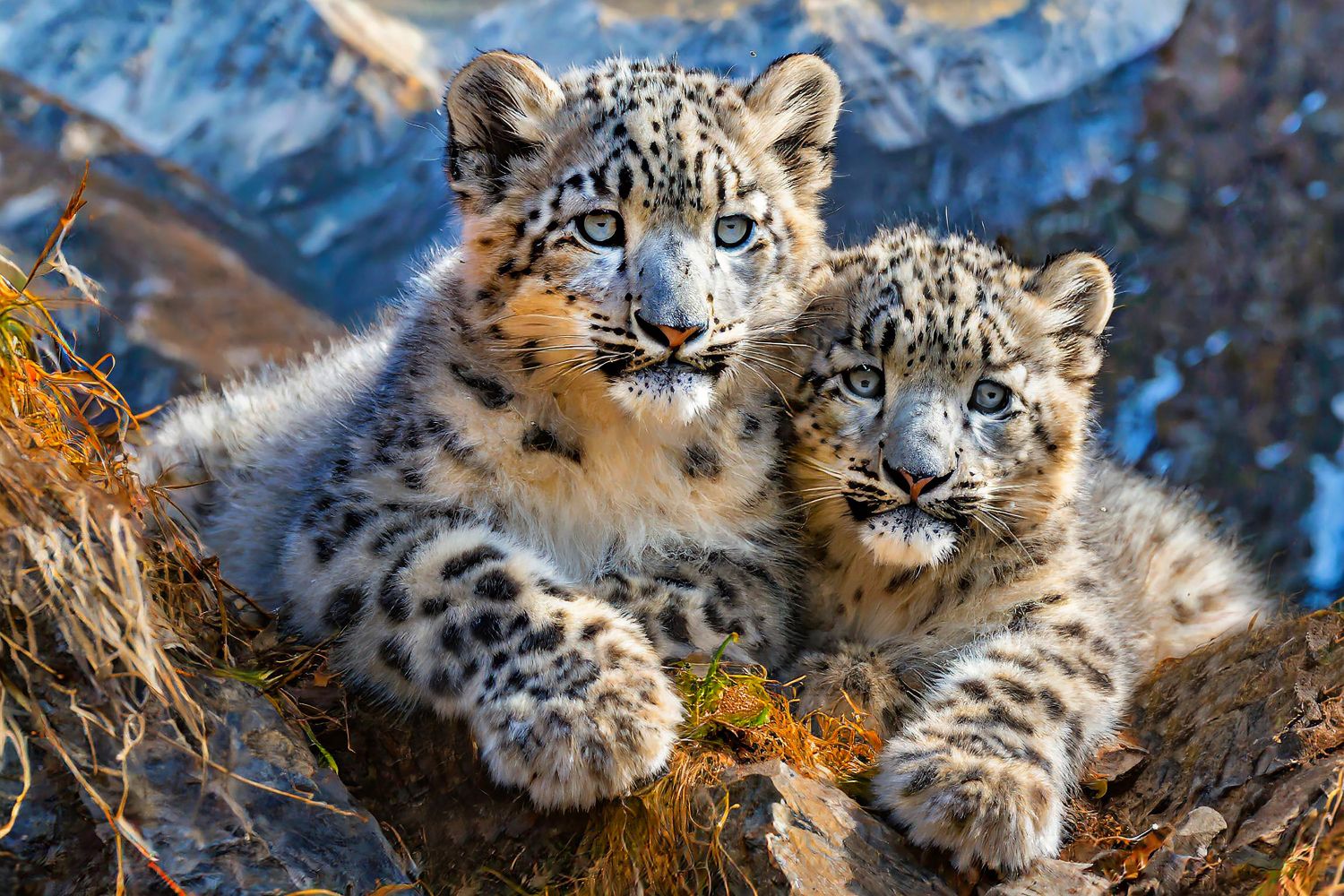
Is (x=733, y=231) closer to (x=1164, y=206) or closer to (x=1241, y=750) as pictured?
(x=1241, y=750)

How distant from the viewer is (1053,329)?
378 cm

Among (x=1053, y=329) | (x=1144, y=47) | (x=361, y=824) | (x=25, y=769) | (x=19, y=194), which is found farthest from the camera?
(x=1144, y=47)

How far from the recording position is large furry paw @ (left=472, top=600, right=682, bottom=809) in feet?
8.76

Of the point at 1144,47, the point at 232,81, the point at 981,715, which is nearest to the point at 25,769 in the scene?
the point at 981,715

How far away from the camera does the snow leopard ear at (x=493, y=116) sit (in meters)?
3.49

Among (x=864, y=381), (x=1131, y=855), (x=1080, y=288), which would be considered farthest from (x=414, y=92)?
(x=1131, y=855)

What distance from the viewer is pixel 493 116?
11.6 ft

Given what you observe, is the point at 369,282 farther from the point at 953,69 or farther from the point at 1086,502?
the point at 1086,502

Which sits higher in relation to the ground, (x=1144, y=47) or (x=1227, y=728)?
(x=1144, y=47)

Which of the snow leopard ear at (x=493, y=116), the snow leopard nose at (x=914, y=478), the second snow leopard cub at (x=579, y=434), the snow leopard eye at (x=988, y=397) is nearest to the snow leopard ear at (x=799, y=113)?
the second snow leopard cub at (x=579, y=434)

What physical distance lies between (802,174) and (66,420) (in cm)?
233

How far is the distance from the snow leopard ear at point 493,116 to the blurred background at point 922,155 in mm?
2736

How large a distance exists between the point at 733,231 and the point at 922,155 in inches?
142

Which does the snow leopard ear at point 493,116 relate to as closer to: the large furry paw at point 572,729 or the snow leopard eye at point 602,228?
the snow leopard eye at point 602,228
